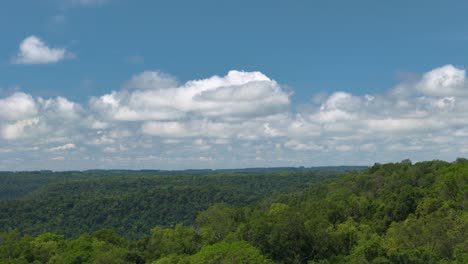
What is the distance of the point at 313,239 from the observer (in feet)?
260

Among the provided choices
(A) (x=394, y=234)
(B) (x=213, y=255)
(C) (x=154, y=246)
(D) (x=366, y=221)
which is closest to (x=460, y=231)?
(A) (x=394, y=234)

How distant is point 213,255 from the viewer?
64438mm

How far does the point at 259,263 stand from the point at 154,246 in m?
43.2

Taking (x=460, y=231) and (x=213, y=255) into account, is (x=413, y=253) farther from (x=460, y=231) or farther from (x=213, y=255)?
(x=213, y=255)

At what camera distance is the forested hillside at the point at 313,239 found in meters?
68.1

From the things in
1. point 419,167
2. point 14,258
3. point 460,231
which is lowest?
point 14,258

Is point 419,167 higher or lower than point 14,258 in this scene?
higher

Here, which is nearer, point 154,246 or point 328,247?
point 328,247

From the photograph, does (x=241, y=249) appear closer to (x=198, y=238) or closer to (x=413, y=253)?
(x=413, y=253)

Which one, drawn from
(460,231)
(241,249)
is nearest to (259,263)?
(241,249)

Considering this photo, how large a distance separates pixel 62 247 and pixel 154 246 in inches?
735

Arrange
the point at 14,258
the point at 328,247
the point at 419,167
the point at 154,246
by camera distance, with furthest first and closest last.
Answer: the point at 419,167 < the point at 154,246 < the point at 14,258 < the point at 328,247

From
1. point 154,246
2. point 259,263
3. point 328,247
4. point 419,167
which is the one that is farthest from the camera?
point 419,167

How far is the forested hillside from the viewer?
6812cm
